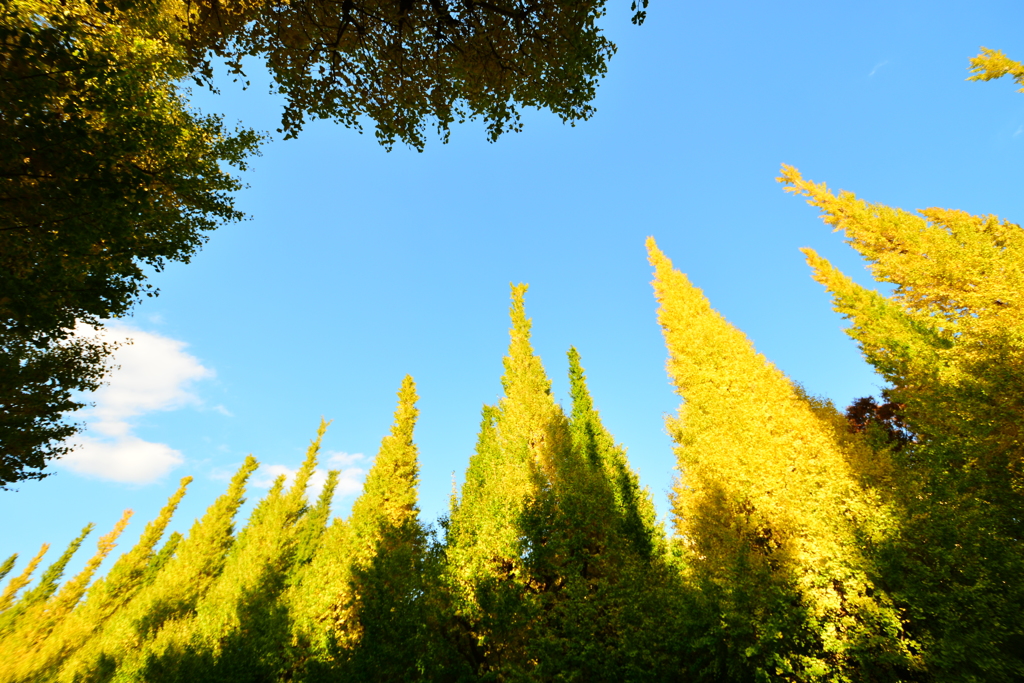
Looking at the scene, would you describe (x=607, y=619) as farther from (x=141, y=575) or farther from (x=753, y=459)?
(x=141, y=575)

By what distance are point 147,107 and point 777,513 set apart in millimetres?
18209

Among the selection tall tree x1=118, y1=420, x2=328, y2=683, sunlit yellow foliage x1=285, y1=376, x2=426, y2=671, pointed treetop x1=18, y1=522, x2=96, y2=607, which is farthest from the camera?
pointed treetop x1=18, y1=522, x2=96, y2=607

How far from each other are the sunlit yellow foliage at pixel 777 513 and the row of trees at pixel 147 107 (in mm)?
11834

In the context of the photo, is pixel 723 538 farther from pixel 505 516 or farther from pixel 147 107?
pixel 147 107

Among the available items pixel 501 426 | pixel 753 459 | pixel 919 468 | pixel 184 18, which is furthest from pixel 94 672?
pixel 919 468

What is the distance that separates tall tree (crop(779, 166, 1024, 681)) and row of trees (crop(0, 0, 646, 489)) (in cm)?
1316

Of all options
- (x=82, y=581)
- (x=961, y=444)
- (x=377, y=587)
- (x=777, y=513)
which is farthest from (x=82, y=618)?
(x=961, y=444)

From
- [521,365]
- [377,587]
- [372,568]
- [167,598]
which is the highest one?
[521,365]

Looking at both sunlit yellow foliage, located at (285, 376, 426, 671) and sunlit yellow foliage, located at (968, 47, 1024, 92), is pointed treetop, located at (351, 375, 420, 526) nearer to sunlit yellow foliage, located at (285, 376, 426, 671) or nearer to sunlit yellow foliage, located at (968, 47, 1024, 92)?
sunlit yellow foliage, located at (285, 376, 426, 671)

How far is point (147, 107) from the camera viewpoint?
299 inches

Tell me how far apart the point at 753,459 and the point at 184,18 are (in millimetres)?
19248

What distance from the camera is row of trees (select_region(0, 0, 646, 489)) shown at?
20.3 feet

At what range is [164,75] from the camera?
8.92 m

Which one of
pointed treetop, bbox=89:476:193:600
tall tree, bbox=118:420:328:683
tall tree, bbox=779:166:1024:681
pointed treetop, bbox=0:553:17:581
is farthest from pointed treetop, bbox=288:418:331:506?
pointed treetop, bbox=0:553:17:581
